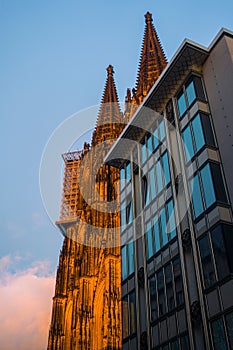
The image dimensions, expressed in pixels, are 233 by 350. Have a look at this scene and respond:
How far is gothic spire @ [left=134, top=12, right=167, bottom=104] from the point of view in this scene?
4932 centimetres

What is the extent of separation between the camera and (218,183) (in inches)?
533

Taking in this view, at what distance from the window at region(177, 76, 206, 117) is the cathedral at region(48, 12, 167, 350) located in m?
18.0

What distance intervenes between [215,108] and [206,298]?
6614 millimetres

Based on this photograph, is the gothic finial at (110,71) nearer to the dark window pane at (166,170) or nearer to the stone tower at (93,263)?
the stone tower at (93,263)

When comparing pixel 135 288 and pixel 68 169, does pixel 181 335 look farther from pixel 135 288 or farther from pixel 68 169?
pixel 68 169

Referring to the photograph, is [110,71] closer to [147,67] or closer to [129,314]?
[147,67]

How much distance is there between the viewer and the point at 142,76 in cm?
5197

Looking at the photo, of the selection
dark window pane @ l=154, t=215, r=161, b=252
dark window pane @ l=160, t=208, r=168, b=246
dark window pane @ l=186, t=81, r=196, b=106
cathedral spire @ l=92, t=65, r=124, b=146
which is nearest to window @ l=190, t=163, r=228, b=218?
dark window pane @ l=160, t=208, r=168, b=246

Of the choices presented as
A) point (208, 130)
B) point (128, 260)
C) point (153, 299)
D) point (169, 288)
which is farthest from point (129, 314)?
point (208, 130)

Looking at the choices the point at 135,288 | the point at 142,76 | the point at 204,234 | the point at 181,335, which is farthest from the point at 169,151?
the point at 142,76

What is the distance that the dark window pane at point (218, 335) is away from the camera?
1133 centimetres

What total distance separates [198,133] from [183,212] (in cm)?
286

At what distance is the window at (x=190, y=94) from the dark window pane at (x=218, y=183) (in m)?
3.27

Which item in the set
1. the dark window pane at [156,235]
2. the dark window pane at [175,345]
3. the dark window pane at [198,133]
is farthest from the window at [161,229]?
the dark window pane at [175,345]
